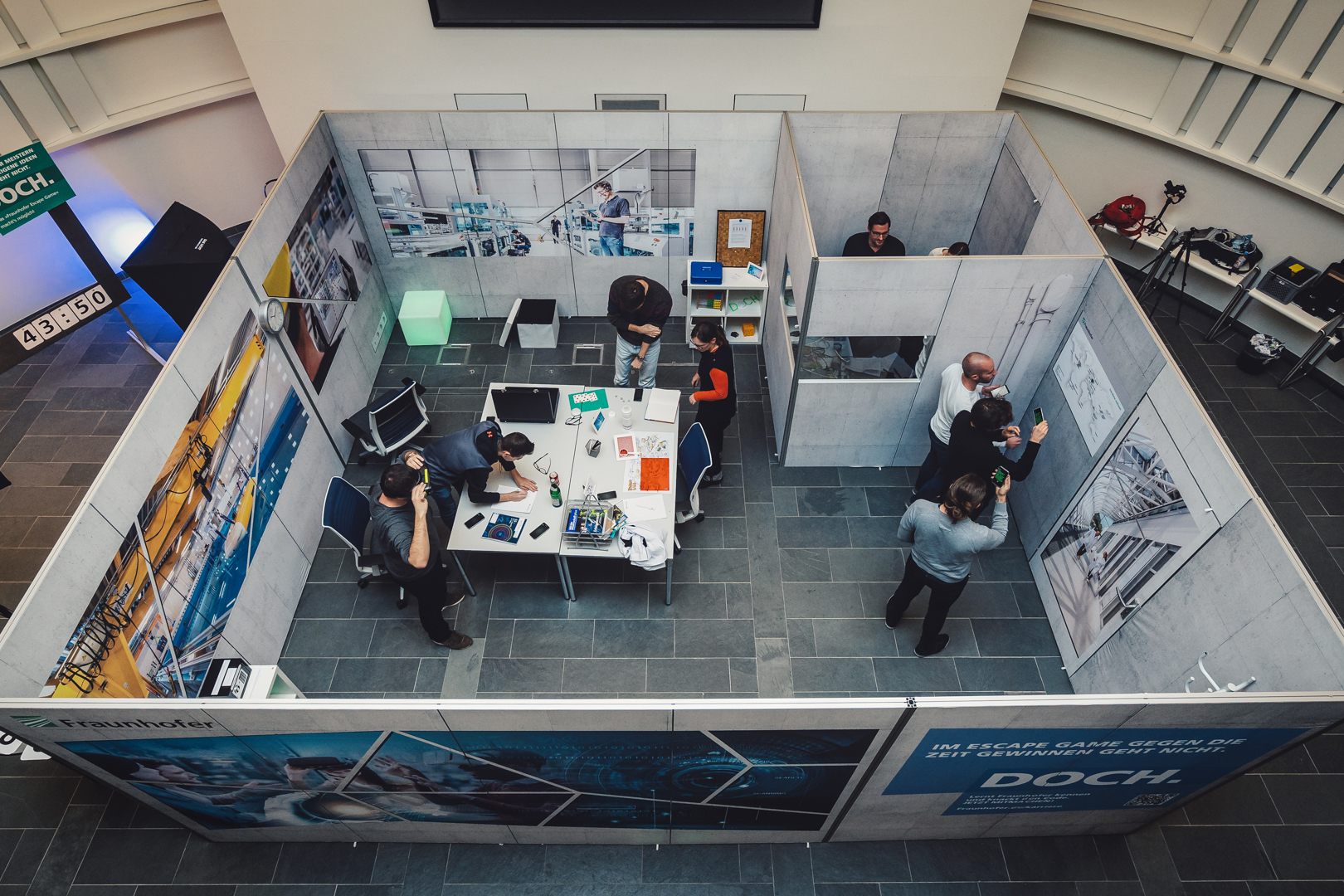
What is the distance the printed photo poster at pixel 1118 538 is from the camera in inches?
143

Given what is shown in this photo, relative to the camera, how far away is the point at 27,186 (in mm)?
5520

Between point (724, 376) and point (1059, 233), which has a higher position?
point (1059, 233)

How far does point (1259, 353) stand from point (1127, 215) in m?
1.68

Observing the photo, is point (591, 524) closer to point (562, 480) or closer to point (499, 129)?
point (562, 480)

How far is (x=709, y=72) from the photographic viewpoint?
5984mm

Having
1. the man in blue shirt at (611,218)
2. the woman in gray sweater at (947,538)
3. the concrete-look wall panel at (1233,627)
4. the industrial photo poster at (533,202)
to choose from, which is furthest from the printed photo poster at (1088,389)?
the man in blue shirt at (611,218)

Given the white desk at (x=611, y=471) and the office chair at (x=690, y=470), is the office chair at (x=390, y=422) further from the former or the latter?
the office chair at (x=690, y=470)

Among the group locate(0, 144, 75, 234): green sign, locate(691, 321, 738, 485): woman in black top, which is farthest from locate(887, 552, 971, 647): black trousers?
locate(0, 144, 75, 234): green sign

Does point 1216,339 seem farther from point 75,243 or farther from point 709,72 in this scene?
point 75,243

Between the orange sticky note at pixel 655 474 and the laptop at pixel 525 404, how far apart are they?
77 centimetres

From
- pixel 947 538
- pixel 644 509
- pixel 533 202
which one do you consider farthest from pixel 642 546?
pixel 533 202

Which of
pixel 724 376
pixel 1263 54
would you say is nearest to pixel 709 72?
pixel 724 376

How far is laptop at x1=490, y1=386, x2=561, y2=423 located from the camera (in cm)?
493

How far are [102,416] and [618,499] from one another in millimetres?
4861
